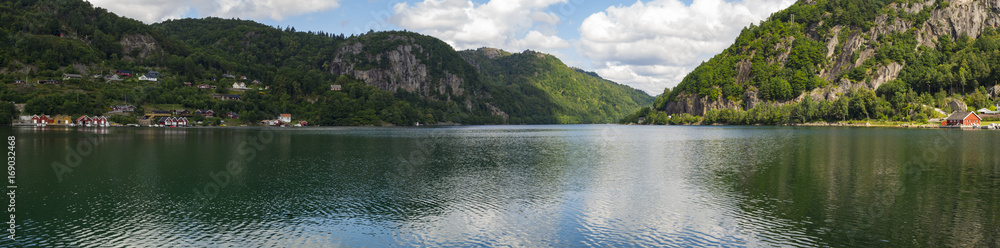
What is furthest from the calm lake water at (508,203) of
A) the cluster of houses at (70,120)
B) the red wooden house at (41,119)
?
the red wooden house at (41,119)

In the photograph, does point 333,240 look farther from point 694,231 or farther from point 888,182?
point 888,182

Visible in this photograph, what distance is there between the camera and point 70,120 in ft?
517

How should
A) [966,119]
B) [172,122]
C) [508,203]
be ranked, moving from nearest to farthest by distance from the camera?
[508,203]
[966,119]
[172,122]

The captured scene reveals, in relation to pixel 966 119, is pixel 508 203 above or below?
below

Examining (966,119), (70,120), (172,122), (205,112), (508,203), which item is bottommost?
(508,203)

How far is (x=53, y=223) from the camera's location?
21.4 m

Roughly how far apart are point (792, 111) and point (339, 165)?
637 ft

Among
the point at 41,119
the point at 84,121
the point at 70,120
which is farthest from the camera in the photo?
the point at 70,120

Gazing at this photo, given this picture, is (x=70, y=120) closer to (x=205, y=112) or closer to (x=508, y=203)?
(x=205, y=112)

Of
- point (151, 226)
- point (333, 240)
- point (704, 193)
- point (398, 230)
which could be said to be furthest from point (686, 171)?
point (151, 226)

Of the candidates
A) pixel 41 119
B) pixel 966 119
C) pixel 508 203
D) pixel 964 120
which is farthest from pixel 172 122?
pixel 966 119

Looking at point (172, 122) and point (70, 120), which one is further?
point (172, 122)

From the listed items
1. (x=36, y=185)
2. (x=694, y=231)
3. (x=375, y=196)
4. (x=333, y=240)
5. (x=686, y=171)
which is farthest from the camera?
(x=686, y=171)

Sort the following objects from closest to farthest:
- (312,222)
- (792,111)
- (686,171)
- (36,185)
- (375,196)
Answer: (312,222)
(375,196)
(36,185)
(686,171)
(792,111)
